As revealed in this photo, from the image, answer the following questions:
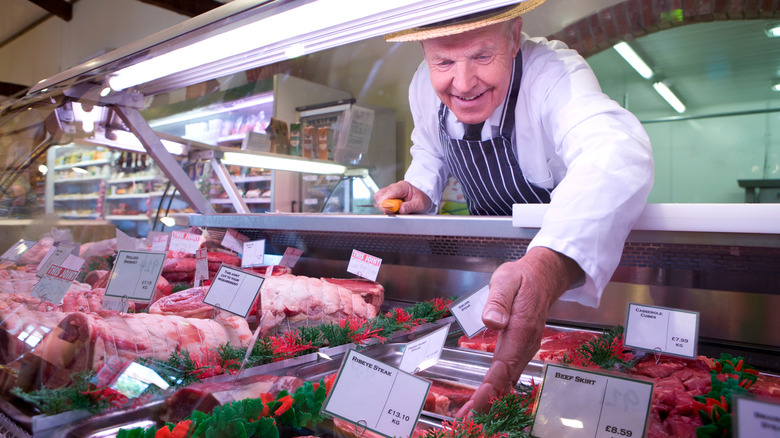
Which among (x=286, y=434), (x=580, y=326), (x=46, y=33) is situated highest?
(x=46, y=33)

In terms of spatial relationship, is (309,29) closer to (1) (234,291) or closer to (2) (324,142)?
(1) (234,291)

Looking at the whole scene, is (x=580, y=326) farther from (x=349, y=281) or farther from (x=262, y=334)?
(x=262, y=334)

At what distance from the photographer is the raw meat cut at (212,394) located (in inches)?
40.0

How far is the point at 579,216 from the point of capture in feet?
3.33

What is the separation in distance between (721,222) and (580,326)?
2.07 ft

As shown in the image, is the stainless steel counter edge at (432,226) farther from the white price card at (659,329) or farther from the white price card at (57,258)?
the white price card at (57,258)

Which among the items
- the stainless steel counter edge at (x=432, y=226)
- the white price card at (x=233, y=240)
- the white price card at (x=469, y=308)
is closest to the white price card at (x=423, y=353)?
the white price card at (x=469, y=308)

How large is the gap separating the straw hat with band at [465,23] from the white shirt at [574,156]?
12.5 inches

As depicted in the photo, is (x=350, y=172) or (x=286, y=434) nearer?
(x=286, y=434)

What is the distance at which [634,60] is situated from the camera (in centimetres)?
580

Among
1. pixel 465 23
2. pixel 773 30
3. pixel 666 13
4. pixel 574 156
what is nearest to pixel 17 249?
pixel 465 23

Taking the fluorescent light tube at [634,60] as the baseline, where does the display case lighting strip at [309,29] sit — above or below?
below

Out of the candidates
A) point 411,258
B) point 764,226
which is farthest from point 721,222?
point 411,258

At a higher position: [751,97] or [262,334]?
[751,97]
